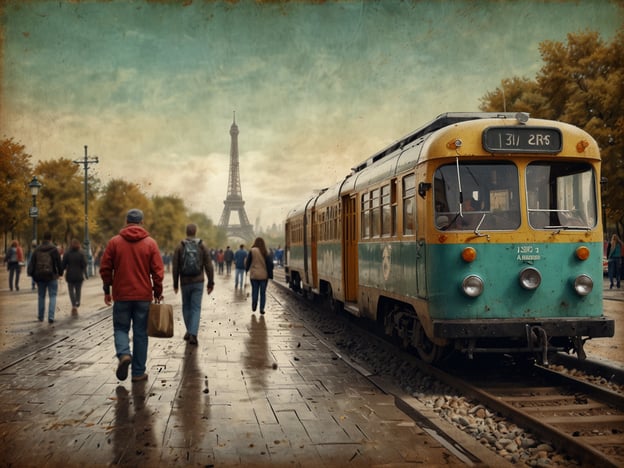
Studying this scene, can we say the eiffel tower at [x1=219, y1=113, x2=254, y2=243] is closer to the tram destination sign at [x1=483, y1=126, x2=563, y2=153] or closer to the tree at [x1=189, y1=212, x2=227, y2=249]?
the tree at [x1=189, y1=212, x2=227, y2=249]

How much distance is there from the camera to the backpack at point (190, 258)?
11758 mm

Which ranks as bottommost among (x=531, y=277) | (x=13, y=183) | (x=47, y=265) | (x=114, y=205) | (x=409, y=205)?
(x=531, y=277)

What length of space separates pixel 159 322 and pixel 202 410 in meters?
1.66

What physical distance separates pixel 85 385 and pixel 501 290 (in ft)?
15.8

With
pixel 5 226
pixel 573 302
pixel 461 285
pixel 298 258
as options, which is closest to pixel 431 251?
pixel 461 285

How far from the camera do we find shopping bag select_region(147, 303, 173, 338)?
323 inches

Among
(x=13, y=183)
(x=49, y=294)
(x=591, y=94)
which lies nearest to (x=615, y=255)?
(x=591, y=94)

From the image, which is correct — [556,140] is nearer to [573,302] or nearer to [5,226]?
[573,302]

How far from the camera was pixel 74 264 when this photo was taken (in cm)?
1758

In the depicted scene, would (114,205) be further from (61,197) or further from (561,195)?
(561,195)

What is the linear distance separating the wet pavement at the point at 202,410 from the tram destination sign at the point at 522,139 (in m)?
3.14

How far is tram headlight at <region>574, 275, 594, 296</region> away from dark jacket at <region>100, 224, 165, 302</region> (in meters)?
4.75

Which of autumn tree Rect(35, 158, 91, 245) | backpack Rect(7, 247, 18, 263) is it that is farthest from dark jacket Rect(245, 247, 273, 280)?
autumn tree Rect(35, 158, 91, 245)

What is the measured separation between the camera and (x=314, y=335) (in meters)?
12.9
